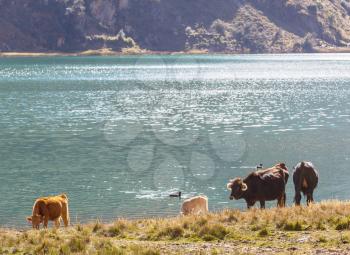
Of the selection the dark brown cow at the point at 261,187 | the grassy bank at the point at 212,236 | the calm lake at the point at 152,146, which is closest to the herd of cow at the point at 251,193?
the dark brown cow at the point at 261,187

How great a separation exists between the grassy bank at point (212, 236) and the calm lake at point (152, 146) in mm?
12069

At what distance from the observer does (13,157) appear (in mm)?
54688

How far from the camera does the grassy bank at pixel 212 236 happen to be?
1805cm

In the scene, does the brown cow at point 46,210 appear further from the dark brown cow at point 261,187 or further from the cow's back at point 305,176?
the cow's back at point 305,176

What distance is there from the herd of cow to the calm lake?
778 centimetres

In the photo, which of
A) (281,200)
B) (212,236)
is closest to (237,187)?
(281,200)

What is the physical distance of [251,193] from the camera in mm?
27188

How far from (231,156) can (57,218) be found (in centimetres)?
3160

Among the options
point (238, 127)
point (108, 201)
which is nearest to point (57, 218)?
point (108, 201)

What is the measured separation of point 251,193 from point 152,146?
113ft

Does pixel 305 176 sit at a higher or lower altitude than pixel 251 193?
higher

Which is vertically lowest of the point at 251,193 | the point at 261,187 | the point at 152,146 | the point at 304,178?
the point at 152,146

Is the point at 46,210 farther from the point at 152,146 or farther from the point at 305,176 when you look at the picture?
the point at 152,146

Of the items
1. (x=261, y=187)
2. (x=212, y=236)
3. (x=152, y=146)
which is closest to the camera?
(x=212, y=236)
